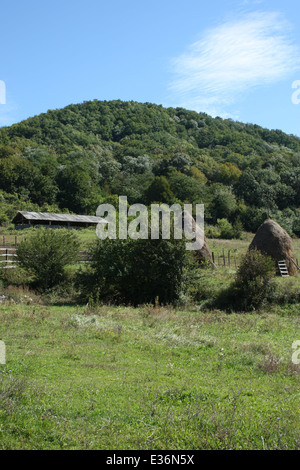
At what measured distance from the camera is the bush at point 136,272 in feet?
68.9

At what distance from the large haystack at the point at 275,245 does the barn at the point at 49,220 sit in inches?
1211

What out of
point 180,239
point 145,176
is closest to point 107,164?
point 145,176

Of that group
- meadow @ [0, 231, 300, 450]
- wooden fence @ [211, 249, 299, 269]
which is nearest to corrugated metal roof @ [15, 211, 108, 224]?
wooden fence @ [211, 249, 299, 269]

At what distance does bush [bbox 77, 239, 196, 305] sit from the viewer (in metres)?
21.0

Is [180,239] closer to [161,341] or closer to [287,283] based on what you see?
[287,283]

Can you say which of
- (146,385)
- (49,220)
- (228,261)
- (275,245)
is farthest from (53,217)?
(146,385)

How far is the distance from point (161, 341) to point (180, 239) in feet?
33.0

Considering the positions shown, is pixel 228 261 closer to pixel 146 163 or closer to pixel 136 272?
pixel 136 272

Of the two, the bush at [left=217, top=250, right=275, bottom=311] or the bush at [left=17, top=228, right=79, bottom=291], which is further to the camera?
the bush at [left=17, top=228, right=79, bottom=291]

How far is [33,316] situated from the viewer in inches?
554

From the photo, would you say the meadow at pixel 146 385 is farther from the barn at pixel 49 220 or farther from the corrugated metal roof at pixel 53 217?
the corrugated metal roof at pixel 53 217

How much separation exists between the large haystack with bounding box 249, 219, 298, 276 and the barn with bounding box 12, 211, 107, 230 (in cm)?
3075

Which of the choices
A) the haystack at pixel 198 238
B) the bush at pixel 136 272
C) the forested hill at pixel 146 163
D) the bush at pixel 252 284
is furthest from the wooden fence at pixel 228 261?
the forested hill at pixel 146 163

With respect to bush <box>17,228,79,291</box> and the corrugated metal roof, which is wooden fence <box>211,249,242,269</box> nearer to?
bush <box>17,228,79,291</box>
